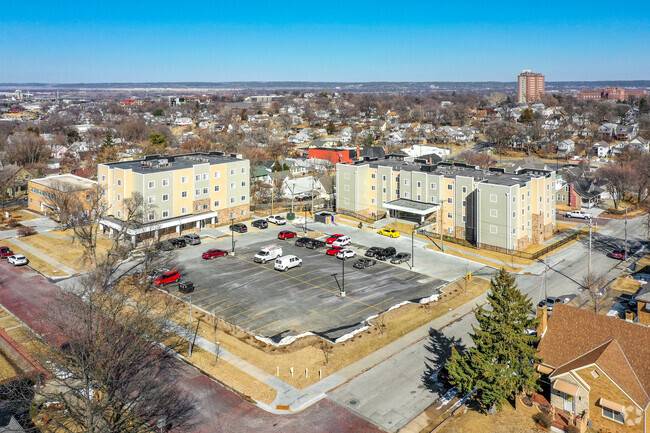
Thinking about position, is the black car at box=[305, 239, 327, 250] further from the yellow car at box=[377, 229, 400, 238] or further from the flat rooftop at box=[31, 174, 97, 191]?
the flat rooftop at box=[31, 174, 97, 191]

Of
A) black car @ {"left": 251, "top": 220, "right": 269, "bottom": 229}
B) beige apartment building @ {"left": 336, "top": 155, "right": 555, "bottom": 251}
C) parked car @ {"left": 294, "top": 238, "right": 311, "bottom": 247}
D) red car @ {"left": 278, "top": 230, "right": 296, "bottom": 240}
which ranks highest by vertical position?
beige apartment building @ {"left": 336, "top": 155, "right": 555, "bottom": 251}

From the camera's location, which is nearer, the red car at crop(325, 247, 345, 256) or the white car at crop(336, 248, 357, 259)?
the white car at crop(336, 248, 357, 259)

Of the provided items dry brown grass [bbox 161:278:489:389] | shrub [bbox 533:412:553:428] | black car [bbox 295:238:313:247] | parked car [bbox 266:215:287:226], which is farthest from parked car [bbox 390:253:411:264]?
shrub [bbox 533:412:553:428]

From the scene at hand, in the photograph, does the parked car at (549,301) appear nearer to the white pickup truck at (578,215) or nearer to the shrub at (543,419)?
the shrub at (543,419)

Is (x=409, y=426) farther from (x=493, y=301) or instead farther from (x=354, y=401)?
(x=493, y=301)

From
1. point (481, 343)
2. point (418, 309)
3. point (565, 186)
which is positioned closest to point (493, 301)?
point (481, 343)

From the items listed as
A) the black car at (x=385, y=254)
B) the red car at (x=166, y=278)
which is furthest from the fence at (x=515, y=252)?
the red car at (x=166, y=278)
